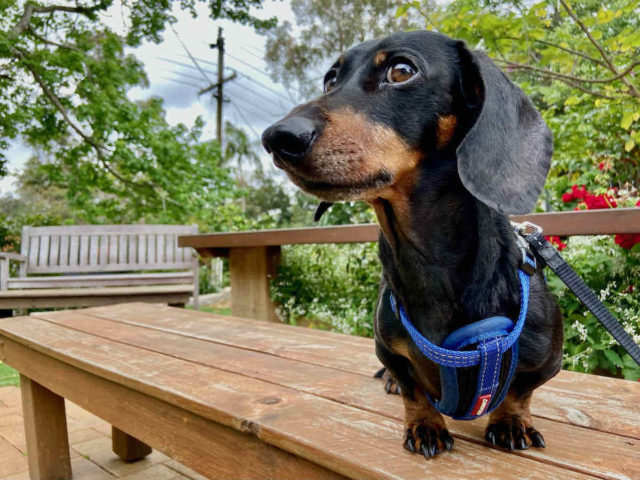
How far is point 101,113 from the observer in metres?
5.68

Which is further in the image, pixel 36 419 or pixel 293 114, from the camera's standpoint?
pixel 36 419

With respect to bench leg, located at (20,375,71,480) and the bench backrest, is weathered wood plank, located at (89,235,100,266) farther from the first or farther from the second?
bench leg, located at (20,375,71,480)

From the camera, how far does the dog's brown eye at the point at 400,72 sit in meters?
0.98

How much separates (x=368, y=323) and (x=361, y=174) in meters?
2.88

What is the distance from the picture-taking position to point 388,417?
3.71 ft

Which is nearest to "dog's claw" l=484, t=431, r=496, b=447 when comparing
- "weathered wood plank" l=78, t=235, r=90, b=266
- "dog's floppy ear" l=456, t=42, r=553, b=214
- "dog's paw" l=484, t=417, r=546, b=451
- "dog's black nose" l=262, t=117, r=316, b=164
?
"dog's paw" l=484, t=417, r=546, b=451

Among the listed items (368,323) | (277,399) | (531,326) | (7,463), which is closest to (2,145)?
(7,463)

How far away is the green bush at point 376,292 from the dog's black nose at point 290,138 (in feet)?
5.14

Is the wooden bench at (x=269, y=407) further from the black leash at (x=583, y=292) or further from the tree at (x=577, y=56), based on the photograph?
the tree at (x=577, y=56)

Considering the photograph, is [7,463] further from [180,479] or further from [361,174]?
[361,174]

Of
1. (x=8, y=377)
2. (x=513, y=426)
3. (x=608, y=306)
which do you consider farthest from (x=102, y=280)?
(x=513, y=426)

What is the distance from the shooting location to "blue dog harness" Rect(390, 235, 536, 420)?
883mm

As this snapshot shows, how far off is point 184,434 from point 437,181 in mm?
929

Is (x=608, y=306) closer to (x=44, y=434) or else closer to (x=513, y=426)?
(x=513, y=426)
